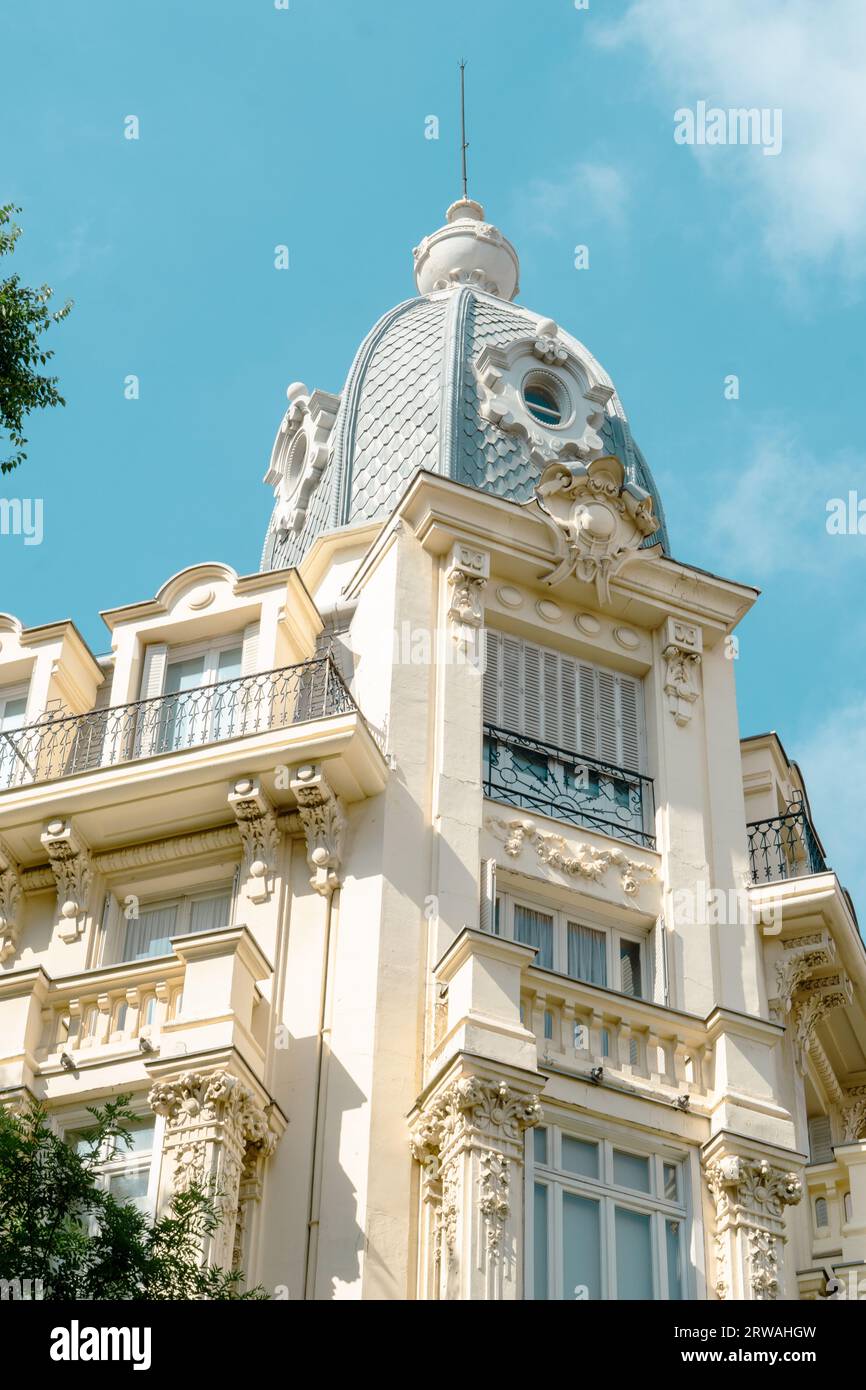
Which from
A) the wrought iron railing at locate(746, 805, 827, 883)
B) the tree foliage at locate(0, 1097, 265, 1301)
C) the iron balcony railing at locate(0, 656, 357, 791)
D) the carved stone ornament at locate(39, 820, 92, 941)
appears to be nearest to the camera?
the tree foliage at locate(0, 1097, 265, 1301)

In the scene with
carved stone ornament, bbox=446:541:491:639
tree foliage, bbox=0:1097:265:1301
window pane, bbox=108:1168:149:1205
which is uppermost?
carved stone ornament, bbox=446:541:491:639

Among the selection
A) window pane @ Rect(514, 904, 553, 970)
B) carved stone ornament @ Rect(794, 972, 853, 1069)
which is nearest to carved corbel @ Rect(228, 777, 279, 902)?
window pane @ Rect(514, 904, 553, 970)

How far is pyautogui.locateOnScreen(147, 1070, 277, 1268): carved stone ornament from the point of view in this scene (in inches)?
774

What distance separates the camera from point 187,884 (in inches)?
939

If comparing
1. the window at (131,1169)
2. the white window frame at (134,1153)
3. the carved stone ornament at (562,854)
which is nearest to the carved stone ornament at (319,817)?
the carved stone ornament at (562,854)

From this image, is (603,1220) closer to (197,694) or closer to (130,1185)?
(130,1185)

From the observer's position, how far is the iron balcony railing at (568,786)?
24453 millimetres

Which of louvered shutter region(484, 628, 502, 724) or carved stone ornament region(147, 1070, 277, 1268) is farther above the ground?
louvered shutter region(484, 628, 502, 724)

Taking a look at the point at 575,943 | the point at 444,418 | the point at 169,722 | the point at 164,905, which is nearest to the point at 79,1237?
the point at 164,905

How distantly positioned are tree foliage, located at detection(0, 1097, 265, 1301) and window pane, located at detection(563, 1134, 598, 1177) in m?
4.18

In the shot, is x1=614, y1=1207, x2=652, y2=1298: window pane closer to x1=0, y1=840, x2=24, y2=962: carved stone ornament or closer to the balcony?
the balcony
